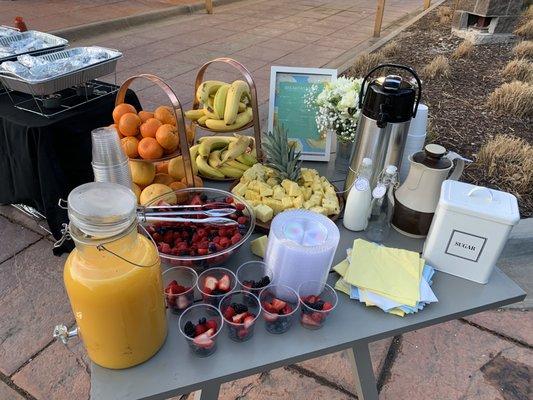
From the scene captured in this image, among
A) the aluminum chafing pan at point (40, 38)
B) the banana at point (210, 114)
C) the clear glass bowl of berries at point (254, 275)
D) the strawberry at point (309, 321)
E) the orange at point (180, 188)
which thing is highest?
the banana at point (210, 114)

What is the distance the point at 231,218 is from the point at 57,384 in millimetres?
1181

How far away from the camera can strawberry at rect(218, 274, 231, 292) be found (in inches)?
42.3

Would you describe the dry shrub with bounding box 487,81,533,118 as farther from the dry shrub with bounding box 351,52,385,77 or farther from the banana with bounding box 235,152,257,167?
the banana with bounding box 235,152,257,167

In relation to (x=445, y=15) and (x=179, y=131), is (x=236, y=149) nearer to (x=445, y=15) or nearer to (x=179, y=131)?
(x=179, y=131)

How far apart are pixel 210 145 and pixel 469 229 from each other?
3.27 ft

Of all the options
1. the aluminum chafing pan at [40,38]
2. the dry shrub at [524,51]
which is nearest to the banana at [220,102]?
the aluminum chafing pan at [40,38]

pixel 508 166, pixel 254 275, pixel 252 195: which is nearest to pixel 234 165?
pixel 252 195

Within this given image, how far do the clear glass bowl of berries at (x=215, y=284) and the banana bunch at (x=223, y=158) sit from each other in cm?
56

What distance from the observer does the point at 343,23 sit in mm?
7395

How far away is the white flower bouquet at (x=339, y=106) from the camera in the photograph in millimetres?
1571

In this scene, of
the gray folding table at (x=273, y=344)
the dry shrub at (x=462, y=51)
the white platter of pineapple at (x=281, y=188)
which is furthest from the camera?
the dry shrub at (x=462, y=51)

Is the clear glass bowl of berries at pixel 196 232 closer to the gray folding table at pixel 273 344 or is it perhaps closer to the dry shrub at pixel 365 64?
the gray folding table at pixel 273 344

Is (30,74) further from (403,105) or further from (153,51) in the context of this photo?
(153,51)

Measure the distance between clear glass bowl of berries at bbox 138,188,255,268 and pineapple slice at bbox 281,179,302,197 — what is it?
17 centimetres
